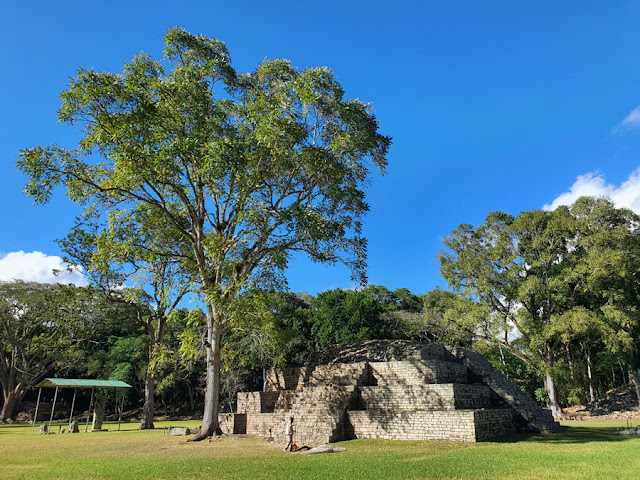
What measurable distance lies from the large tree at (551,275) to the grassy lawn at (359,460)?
12.2 m

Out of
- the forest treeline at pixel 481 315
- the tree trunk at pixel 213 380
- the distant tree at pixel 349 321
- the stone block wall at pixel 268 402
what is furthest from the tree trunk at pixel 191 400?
the tree trunk at pixel 213 380

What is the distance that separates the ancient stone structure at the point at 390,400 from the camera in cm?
1246

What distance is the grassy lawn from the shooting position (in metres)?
7.84

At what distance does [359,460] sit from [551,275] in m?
23.0

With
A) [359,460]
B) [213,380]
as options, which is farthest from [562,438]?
[213,380]

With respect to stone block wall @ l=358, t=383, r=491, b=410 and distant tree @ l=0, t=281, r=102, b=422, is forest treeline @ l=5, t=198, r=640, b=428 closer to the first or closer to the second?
distant tree @ l=0, t=281, r=102, b=422

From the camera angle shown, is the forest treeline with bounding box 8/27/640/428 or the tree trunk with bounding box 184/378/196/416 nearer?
the forest treeline with bounding box 8/27/640/428

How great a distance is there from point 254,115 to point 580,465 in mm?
Result: 13105

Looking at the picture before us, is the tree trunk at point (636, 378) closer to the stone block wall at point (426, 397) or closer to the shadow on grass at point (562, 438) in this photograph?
the shadow on grass at point (562, 438)

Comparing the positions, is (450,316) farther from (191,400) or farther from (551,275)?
(191,400)

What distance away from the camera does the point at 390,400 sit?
46.3ft

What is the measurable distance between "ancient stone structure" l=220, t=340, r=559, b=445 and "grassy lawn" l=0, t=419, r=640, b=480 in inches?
25.4

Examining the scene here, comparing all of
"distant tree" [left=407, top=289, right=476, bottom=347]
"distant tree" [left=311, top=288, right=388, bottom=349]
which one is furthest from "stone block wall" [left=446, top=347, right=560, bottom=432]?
"distant tree" [left=311, top=288, right=388, bottom=349]

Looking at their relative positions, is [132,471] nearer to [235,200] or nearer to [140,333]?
[235,200]
